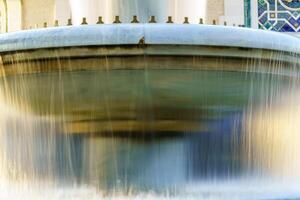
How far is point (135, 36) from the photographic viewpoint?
177 cm

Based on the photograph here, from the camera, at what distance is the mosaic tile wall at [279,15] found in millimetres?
6926

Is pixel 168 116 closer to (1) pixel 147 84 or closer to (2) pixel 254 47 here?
(1) pixel 147 84

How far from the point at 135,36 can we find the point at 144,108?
0.24m

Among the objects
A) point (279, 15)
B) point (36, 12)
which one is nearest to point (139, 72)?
point (36, 12)

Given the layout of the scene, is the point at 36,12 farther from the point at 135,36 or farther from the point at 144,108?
the point at 135,36

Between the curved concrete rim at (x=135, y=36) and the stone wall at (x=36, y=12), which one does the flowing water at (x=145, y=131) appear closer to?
the curved concrete rim at (x=135, y=36)

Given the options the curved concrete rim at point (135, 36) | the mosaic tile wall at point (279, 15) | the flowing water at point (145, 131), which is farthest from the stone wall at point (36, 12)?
the curved concrete rim at point (135, 36)

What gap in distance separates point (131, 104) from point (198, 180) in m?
0.28

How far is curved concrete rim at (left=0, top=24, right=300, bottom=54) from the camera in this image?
1771 millimetres

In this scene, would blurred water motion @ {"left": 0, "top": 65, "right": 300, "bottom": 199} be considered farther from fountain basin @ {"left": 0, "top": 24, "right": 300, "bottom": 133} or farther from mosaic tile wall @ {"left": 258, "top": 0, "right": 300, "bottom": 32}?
mosaic tile wall @ {"left": 258, "top": 0, "right": 300, "bottom": 32}

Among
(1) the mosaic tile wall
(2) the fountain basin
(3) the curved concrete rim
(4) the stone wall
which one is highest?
(3) the curved concrete rim

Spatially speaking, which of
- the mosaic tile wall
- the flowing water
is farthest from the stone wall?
the flowing water

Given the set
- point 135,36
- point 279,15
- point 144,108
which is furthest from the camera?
point 279,15

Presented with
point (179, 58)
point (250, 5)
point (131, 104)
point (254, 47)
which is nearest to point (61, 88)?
point (131, 104)
